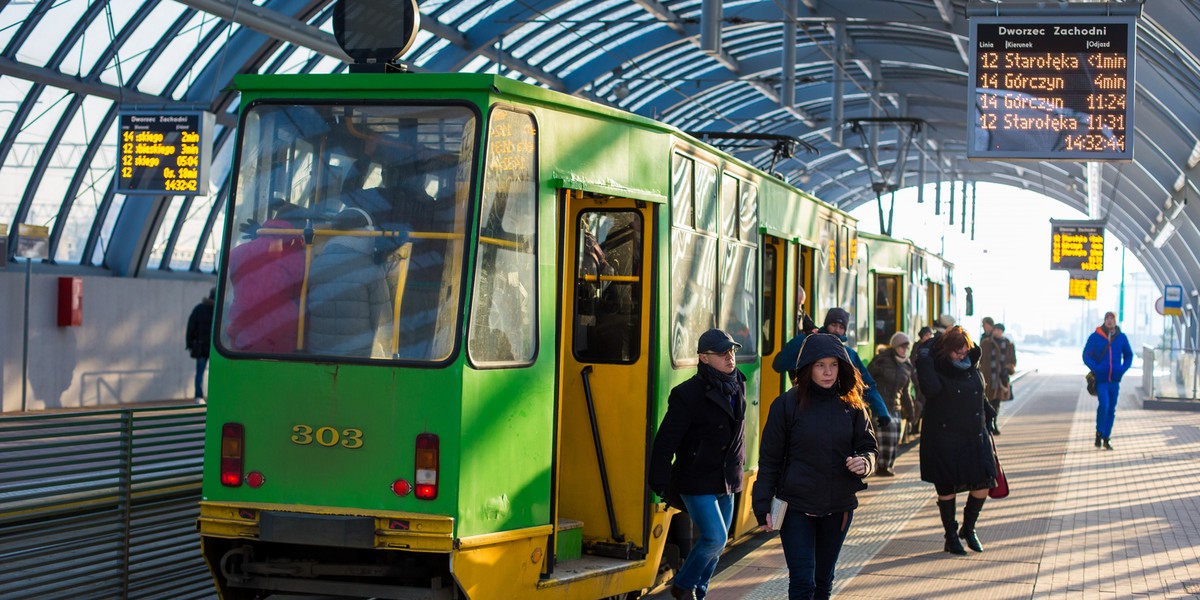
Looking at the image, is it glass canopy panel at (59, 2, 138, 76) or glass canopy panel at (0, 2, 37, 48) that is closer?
glass canopy panel at (0, 2, 37, 48)

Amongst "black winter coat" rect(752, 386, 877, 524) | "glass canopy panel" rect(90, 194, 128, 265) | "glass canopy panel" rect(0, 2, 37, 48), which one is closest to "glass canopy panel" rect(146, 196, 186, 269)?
"glass canopy panel" rect(90, 194, 128, 265)

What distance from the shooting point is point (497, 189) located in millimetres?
6918

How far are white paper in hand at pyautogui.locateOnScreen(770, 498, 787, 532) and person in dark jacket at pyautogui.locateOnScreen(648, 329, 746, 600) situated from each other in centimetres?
72

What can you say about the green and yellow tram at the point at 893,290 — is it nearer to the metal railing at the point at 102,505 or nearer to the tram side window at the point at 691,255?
the tram side window at the point at 691,255

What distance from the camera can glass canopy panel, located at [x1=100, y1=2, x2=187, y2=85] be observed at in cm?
2367

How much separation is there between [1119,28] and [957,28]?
14021 mm

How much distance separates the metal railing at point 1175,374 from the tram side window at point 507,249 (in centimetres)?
2390

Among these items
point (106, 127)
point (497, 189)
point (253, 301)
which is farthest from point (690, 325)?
point (106, 127)

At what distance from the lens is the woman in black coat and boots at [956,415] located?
10000 millimetres

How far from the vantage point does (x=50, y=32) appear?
2222 cm

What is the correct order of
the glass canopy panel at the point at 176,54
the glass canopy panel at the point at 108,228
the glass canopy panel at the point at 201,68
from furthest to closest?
the glass canopy panel at the point at 108,228, the glass canopy panel at the point at 201,68, the glass canopy panel at the point at 176,54

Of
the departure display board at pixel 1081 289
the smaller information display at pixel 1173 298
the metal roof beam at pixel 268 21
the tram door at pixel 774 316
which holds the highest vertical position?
the metal roof beam at pixel 268 21

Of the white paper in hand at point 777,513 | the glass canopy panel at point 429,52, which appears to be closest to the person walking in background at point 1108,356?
the white paper in hand at point 777,513

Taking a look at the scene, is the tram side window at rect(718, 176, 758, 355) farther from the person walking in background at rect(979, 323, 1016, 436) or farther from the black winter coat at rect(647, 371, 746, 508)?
the person walking in background at rect(979, 323, 1016, 436)
